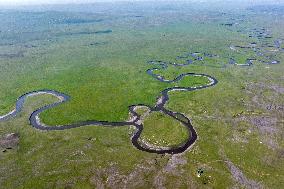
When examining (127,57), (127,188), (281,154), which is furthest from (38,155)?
(127,57)

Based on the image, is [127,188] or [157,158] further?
[157,158]

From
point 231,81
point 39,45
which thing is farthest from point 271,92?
point 39,45

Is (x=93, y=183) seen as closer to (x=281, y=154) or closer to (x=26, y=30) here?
(x=281, y=154)

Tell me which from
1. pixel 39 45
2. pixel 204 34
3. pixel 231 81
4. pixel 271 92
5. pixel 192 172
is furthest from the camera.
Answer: pixel 204 34

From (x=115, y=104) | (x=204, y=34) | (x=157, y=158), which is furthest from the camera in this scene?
(x=204, y=34)

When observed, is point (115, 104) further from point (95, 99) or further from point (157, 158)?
point (157, 158)

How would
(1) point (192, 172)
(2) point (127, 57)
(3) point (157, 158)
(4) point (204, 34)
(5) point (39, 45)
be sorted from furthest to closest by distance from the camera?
(4) point (204, 34) → (5) point (39, 45) → (2) point (127, 57) → (3) point (157, 158) → (1) point (192, 172)
